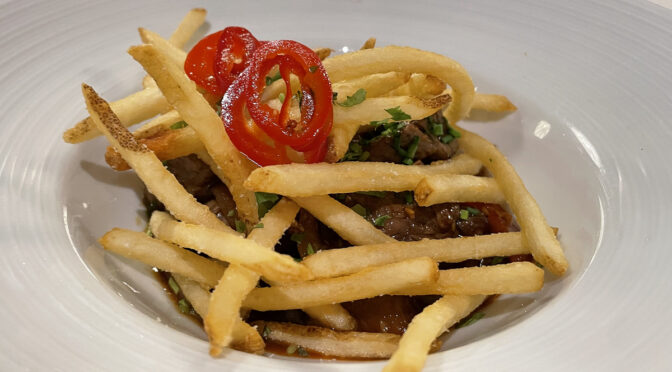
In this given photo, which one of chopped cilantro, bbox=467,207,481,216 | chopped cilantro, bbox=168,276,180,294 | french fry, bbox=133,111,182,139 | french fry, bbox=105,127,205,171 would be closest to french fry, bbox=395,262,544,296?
chopped cilantro, bbox=467,207,481,216

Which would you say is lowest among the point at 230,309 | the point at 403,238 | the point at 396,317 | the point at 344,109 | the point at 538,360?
the point at 396,317

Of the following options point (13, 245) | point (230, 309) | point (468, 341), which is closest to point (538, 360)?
point (468, 341)

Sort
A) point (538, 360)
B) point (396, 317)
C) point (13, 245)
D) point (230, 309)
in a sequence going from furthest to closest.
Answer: point (396, 317)
point (13, 245)
point (538, 360)
point (230, 309)

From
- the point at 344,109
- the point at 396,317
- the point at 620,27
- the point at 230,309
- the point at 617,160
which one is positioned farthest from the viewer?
the point at 620,27

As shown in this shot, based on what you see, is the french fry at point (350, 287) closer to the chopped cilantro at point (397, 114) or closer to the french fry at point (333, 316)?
the french fry at point (333, 316)

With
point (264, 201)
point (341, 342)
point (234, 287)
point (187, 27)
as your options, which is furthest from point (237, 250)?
point (187, 27)

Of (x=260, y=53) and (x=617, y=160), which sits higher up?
(x=260, y=53)

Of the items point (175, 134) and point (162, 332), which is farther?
point (175, 134)

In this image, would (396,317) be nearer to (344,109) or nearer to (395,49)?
(344,109)
